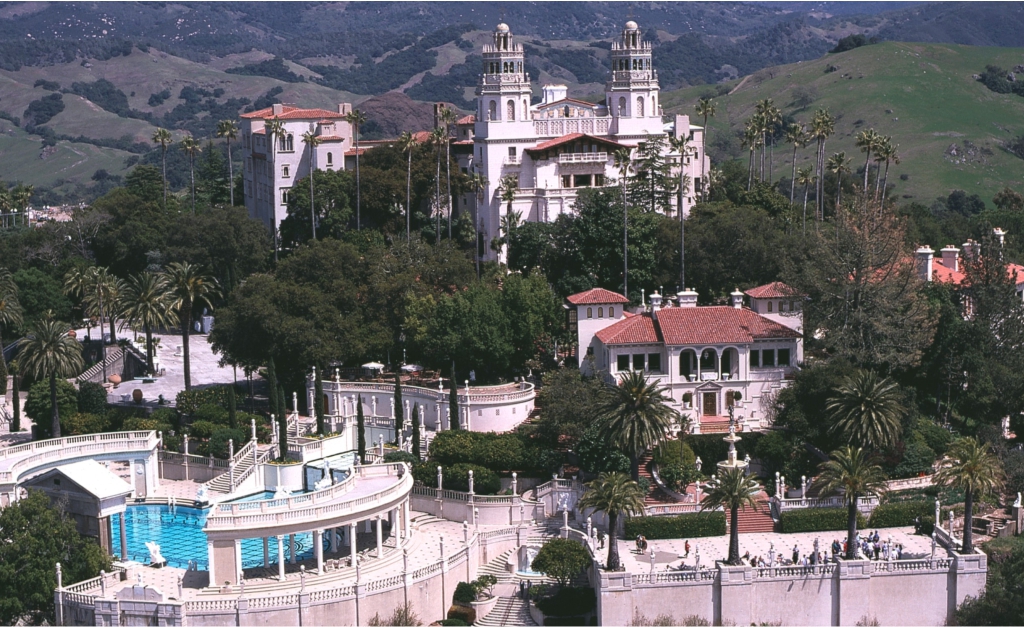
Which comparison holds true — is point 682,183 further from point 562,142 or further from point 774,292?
point 774,292

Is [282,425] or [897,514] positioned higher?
[282,425]

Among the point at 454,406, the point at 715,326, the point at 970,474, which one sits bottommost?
the point at 970,474

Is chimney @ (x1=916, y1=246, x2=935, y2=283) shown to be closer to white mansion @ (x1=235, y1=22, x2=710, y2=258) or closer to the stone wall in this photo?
white mansion @ (x1=235, y1=22, x2=710, y2=258)

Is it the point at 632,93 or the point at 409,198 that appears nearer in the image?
the point at 409,198

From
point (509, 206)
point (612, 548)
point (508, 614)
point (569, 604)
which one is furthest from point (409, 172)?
point (569, 604)

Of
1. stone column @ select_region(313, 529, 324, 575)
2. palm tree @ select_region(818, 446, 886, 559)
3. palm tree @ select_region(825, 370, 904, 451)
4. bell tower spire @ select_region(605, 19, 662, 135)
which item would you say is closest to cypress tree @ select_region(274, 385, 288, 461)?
stone column @ select_region(313, 529, 324, 575)

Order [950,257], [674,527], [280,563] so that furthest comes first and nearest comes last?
[950,257]
[674,527]
[280,563]

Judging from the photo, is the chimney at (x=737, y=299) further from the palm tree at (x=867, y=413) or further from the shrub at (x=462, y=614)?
the shrub at (x=462, y=614)
